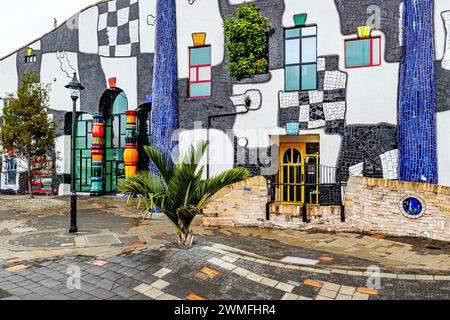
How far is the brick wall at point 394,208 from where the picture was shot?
22.2 ft

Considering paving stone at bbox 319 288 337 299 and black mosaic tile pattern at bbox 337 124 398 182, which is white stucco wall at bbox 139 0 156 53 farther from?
paving stone at bbox 319 288 337 299

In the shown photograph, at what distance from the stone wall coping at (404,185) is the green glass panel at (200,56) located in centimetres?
641

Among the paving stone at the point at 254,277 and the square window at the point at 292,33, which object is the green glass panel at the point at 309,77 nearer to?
the square window at the point at 292,33

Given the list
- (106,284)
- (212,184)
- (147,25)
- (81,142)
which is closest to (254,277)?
(212,184)

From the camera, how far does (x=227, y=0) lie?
1087 cm

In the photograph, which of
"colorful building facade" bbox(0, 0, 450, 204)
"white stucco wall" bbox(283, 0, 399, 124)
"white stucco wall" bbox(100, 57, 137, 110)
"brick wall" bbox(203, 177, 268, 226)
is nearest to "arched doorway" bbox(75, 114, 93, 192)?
"white stucco wall" bbox(100, 57, 137, 110)

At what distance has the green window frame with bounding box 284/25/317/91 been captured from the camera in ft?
32.3

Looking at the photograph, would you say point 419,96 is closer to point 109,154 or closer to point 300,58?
point 300,58

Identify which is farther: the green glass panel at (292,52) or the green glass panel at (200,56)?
the green glass panel at (200,56)

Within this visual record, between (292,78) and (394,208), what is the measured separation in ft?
16.1

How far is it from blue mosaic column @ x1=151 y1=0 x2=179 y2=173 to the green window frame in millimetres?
3683

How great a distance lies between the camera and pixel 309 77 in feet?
32.4

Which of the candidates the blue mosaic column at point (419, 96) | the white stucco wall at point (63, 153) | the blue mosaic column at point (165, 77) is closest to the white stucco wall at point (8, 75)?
the white stucco wall at point (63, 153)
